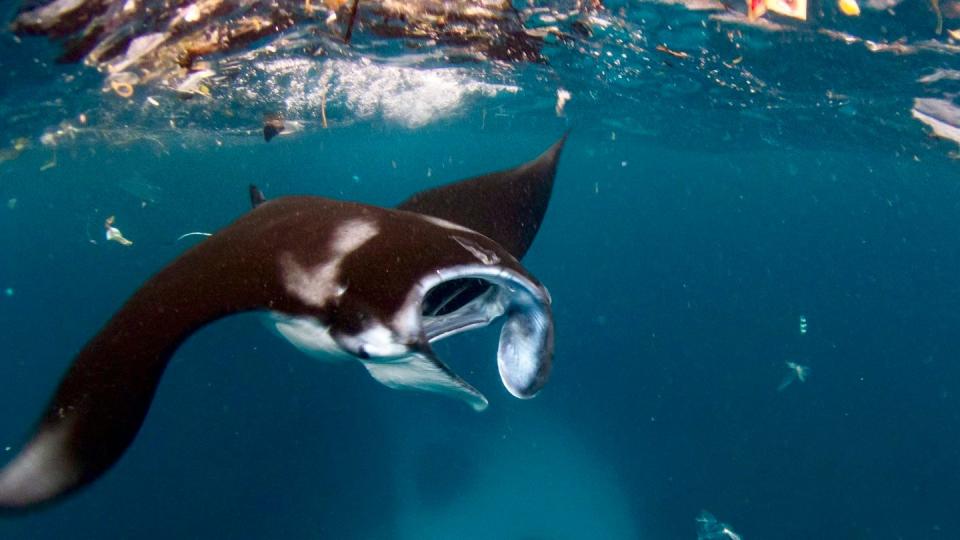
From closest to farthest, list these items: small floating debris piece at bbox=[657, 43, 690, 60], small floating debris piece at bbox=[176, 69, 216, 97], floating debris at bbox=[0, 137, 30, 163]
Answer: small floating debris piece at bbox=[657, 43, 690, 60] → small floating debris piece at bbox=[176, 69, 216, 97] → floating debris at bbox=[0, 137, 30, 163]

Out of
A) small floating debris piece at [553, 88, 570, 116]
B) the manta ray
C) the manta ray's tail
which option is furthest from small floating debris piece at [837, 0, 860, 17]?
the manta ray's tail

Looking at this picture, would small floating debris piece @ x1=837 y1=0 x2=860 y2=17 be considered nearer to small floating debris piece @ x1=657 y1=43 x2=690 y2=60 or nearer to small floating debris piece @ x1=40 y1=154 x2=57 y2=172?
small floating debris piece @ x1=657 y1=43 x2=690 y2=60

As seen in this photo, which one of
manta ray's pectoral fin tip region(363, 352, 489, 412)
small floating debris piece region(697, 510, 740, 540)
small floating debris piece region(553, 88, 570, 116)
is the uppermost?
manta ray's pectoral fin tip region(363, 352, 489, 412)

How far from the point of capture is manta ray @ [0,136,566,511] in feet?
5.71

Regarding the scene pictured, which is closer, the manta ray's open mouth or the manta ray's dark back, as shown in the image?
the manta ray's open mouth

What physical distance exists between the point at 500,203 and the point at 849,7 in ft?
23.9

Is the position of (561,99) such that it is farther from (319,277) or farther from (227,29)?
(319,277)

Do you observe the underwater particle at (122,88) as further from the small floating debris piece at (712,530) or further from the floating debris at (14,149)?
the small floating debris piece at (712,530)

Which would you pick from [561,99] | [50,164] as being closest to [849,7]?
[561,99]

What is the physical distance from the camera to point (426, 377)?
2385mm

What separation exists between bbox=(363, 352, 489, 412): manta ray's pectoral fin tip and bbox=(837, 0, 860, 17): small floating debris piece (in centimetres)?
922

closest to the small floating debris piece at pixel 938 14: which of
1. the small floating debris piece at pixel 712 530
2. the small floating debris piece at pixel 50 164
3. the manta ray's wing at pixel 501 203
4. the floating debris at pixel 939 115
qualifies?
the floating debris at pixel 939 115

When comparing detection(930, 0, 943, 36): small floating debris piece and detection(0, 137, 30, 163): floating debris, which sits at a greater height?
detection(930, 0, 943, 36): small floating debris piece

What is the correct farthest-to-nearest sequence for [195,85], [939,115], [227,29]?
[939,115] → [195,85] → [227,29]
